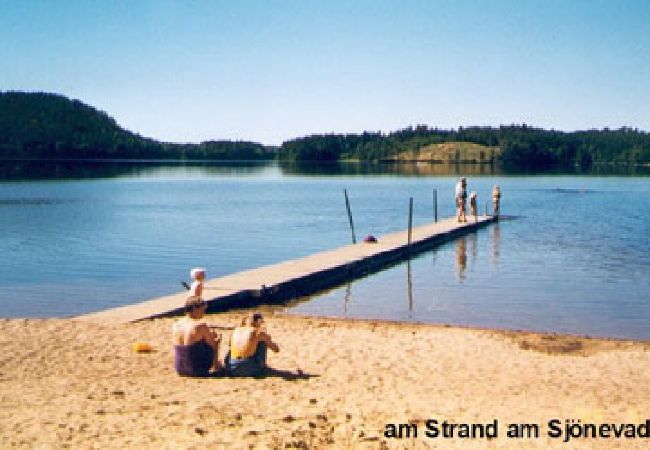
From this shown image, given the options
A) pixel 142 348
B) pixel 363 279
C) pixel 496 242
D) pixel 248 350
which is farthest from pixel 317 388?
pixel 496 242

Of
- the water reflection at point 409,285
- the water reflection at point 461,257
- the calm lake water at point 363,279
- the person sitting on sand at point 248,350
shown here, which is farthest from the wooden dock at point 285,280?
the person sitting on sand at point 248,350

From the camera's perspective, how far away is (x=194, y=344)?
9539mm

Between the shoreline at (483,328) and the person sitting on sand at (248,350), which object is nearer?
the person sitting on sand at (248,350)

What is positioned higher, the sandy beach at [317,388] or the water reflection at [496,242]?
the sandy beach at [317,388]

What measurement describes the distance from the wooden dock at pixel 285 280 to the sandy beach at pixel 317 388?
1.12 metres

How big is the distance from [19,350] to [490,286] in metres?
13.3

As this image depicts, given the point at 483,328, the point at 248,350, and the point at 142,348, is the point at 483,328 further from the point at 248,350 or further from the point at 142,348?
the point at 142,348

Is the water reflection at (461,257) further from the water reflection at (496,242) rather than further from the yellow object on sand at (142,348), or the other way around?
the yellow object on sand at (142,348)

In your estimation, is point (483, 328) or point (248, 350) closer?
point (248, 350)

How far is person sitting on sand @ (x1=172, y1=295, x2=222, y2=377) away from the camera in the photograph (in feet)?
30.9

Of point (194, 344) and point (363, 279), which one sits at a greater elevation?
point (194, 344)

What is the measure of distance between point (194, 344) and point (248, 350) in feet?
2.39

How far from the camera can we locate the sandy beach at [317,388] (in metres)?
7.33

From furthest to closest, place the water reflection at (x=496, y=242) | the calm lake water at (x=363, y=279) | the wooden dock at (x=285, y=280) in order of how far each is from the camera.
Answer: the water reflection at (x=496, y=242) → the calm lake water at (x=363, y=279) → the wooden dock at (x=285, y=280)
